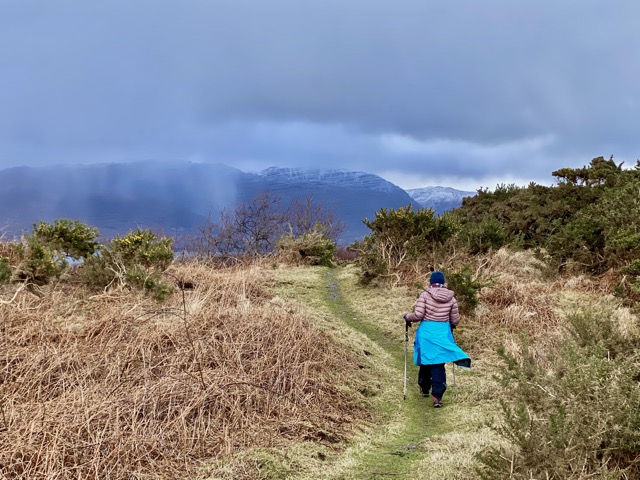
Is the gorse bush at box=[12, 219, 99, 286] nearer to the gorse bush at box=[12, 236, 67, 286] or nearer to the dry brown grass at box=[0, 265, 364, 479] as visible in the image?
the gorse bush at box=[12, 236, 67, 286]

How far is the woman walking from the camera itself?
21.0ft

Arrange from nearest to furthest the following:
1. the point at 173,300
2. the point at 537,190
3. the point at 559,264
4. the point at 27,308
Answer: the point at 27,308 → the point at 173,300 → the point at 559,264 → the point at 537,190

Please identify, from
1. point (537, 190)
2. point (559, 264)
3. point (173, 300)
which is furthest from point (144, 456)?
point (537, 190)

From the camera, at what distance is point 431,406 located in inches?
251

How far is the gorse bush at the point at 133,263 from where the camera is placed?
8680mm

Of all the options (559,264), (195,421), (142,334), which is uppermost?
(559,264)

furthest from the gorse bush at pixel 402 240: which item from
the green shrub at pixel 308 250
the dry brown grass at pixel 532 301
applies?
the green shrub at pixel 308 250

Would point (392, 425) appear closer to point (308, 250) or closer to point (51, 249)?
point (51, 249)

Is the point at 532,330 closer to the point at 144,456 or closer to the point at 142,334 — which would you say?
the point at 142,334

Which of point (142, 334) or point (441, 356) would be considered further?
point (441, 356)

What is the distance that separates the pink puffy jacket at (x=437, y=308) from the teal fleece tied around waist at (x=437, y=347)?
83mm

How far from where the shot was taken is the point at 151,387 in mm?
4707

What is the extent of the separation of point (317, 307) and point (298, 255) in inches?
286

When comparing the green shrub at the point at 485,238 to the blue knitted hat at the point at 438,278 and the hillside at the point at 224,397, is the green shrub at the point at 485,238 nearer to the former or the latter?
the hillside at the point at 224,397
